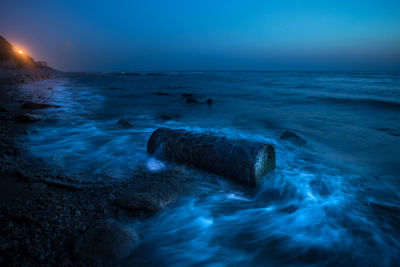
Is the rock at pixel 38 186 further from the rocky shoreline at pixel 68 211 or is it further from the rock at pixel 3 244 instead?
the rock at pixel 3 244

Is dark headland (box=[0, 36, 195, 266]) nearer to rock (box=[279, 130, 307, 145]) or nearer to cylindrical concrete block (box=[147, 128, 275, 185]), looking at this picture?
cylindrical concrete block (box=[147, 128, 275, 185])

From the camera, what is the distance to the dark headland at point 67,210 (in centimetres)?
138

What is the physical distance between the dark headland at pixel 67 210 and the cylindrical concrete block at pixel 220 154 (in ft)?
1.09

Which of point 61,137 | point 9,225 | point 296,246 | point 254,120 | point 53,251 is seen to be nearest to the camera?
point 53,251

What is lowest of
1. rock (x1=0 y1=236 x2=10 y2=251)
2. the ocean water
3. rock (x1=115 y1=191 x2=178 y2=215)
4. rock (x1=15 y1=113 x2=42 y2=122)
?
the ocean water

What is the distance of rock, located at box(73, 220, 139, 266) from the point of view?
1.37 meters

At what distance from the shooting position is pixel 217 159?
2643mm

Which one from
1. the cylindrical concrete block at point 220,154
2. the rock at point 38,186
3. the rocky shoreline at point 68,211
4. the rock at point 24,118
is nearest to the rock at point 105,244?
the rocky shoreline at point 68,211

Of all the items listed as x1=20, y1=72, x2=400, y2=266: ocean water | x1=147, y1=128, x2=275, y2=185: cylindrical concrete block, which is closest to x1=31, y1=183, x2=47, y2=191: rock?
x1=20, y1=72, x2=400, y2=266: ocean water

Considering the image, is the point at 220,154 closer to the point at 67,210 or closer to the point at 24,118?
→ the point at 67,210

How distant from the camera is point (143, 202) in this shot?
1.97 metres

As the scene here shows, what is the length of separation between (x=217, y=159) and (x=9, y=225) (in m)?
2.07

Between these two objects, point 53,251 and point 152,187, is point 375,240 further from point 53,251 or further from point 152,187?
point 53,251

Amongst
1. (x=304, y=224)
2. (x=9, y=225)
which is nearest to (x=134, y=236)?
(x=9, y=225)
